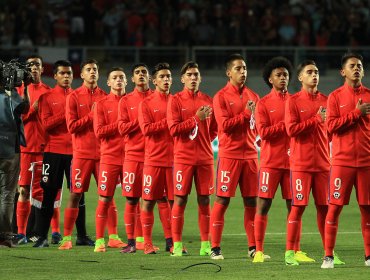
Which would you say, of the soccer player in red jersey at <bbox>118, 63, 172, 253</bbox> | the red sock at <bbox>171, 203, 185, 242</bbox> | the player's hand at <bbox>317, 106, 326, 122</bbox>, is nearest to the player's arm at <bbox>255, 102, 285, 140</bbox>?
the player's hand at <bbox>317, 106, 326, 122</bbox>

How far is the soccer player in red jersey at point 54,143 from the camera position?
46.4 feet

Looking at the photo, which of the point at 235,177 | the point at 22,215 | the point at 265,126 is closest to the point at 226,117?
the point at 265,126

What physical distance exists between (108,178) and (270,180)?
2.18 metres

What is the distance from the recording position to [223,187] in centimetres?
1273

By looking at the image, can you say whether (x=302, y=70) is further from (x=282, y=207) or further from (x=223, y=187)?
(x=282, y=207)

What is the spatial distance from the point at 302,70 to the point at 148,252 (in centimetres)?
268

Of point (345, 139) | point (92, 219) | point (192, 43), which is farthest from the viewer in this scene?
point (192, 43)

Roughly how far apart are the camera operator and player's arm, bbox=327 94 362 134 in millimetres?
3701

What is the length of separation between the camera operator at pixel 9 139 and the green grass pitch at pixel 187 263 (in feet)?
1.55

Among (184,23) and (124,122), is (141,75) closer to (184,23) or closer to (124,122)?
(124,122)

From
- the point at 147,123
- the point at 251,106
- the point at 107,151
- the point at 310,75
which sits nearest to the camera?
the point at 310,75

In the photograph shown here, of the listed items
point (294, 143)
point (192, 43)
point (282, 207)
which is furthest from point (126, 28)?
point (294, 143)

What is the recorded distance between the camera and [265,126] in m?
12.4

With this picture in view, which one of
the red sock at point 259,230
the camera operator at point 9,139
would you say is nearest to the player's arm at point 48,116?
the camera operator at point 9,139
